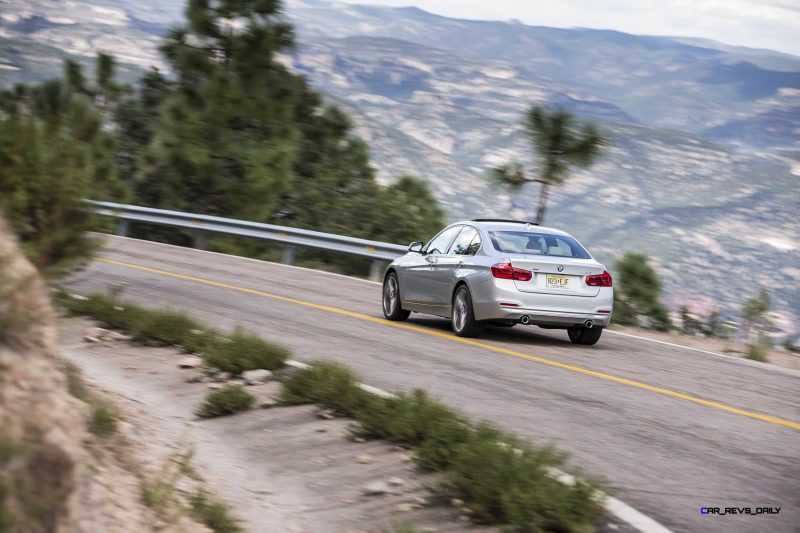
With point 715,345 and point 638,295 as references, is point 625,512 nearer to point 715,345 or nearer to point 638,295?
point 715,345

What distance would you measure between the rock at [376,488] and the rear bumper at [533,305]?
6428mm

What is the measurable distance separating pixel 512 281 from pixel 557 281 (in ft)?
1.82

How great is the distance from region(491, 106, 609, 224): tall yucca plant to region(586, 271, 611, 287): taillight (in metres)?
9.61

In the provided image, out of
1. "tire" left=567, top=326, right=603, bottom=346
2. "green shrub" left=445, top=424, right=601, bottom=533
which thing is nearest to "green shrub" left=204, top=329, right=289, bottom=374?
"green shrub" left=445, top=424, right=601, bottom=533

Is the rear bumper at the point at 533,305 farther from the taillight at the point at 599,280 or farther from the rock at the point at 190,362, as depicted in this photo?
the rock at the point at 190,362

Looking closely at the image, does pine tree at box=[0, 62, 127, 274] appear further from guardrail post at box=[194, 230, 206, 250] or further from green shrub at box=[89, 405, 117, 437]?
guardrail post at box=[194, 230, 206, 250]

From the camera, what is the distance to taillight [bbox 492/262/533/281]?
1317 cm

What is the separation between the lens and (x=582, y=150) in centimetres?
2341

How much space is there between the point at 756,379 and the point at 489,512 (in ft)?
24.4

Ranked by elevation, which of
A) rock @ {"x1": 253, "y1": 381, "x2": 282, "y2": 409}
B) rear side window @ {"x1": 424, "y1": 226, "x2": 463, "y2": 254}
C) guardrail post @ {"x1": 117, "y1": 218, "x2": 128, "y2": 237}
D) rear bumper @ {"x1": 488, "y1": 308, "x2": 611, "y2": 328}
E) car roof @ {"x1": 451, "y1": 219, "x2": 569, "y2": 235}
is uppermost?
car roof @ {"x1": 451, "y1": 219, "x2": 569, "y2": 235}

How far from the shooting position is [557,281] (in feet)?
43.6

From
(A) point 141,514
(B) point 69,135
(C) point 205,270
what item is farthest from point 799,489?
(C) point 205,270

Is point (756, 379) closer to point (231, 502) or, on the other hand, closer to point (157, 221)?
point (231, 502)

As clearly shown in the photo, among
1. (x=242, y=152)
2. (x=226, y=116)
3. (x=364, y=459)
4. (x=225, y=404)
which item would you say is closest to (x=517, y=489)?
(x=364, y=459)
